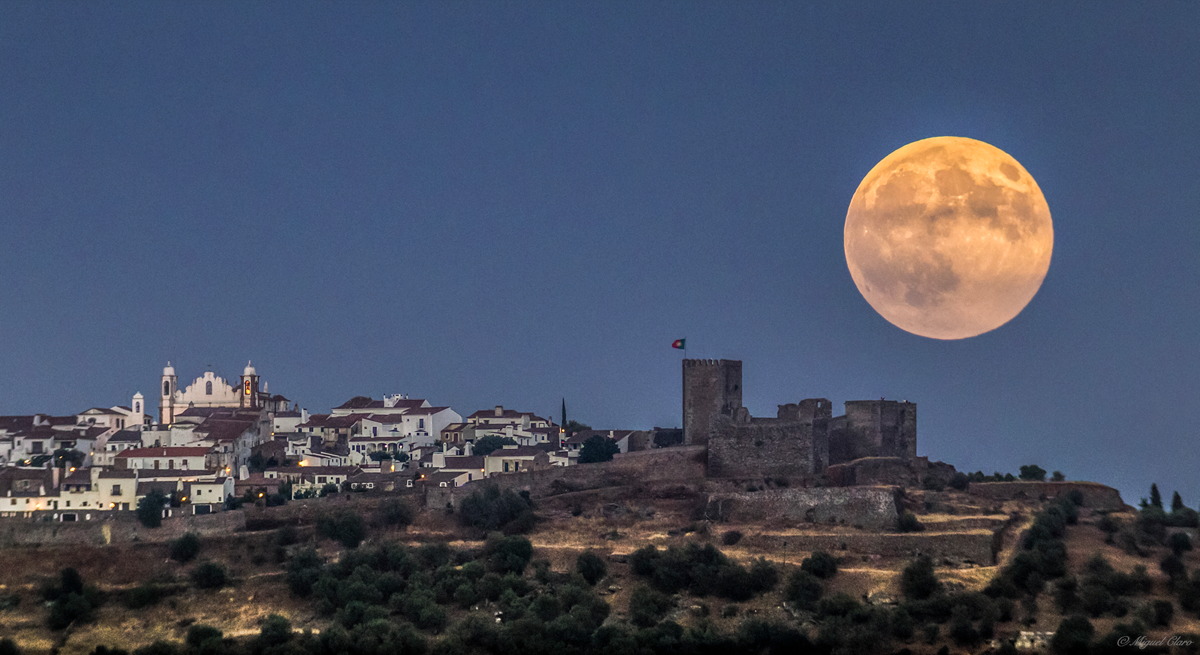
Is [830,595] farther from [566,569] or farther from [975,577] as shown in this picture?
[566,569]

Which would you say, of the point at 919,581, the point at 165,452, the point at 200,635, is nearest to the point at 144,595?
the point at 200,635

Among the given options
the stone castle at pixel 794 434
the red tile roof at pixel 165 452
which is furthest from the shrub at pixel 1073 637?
the red tile roof at pixel 165 452

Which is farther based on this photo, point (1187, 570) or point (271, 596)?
point (271, 596)

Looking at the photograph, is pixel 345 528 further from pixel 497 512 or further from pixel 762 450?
pixel 762 450

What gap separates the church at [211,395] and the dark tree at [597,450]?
19.6 m

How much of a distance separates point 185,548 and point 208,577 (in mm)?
1964

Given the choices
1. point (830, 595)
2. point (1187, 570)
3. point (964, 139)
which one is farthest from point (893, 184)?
point (1187, 570)

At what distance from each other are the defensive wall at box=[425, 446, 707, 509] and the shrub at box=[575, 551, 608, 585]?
7.07 m

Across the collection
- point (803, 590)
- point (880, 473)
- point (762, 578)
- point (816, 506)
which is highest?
point (880, 473)

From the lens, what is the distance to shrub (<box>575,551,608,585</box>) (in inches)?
1451

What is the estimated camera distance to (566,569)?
37.7 meters

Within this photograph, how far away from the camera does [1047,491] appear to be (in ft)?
137

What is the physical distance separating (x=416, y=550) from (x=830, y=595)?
41.7ft

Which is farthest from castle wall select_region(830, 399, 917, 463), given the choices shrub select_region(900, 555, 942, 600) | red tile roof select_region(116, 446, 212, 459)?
red tile roof select_region(116, 446, 212, 459)
